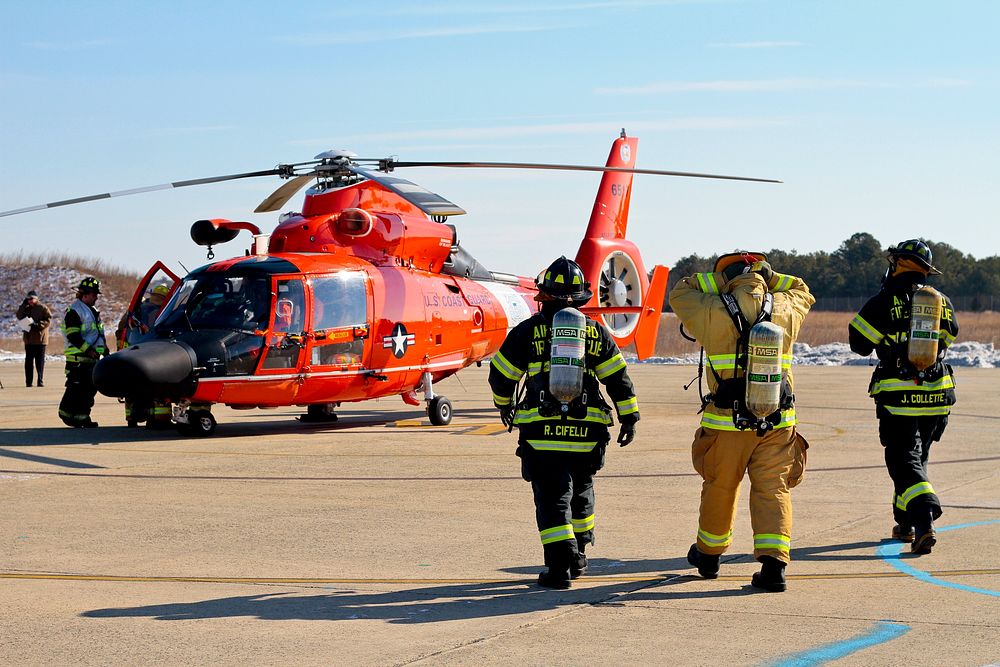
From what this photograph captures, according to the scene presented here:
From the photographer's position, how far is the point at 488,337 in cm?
1880

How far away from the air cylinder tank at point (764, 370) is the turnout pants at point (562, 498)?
977 millimetres

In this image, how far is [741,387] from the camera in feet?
23.6

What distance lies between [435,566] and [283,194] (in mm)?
10757

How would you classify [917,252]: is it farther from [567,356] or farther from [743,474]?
[567,356]

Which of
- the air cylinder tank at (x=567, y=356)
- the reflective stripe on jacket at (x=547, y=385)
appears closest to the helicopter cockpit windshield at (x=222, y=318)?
the reflective stripe on jacket at (x=547, y=385)

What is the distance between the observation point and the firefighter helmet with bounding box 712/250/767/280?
7391mm

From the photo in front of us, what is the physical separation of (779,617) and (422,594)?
6.40ft

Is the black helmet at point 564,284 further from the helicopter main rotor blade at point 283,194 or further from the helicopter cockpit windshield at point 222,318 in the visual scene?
the helicopter main rotor blade at point 283,194

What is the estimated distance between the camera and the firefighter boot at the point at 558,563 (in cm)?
693

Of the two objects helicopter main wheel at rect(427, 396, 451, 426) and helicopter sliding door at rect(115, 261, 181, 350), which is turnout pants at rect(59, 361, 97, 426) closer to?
helicopter sliding door at rect(115, 261, 181, 350)

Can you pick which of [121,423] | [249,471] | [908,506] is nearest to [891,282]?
[908,506]

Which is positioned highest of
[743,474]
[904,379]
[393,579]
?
[904,379]

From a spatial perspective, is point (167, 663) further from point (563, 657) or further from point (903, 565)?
point (903, 565)

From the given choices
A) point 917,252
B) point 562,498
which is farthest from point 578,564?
point 917,252
